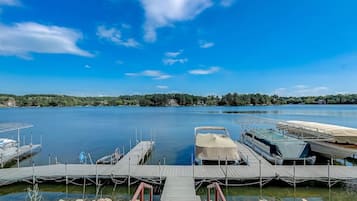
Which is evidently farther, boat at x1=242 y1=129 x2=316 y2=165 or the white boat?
the white boat

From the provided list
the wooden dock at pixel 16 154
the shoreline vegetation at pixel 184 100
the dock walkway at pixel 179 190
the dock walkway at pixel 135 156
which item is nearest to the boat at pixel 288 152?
the dock walkway at pixel 179 190

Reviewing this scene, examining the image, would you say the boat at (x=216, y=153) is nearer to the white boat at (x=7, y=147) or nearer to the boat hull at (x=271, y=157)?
the boat hull at (x=271, y=157)

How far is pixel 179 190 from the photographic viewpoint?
9477 mm

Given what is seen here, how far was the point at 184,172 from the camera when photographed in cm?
1182

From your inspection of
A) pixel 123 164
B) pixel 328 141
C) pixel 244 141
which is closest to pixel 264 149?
pixel 328 141

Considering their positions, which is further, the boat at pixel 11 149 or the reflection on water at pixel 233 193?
the boat at pixel 11 149

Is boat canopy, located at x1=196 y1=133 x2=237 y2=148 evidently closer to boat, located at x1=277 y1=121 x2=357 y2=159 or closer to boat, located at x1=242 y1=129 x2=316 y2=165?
boat, located at x1=242 y1=129 x2=316 y2=165

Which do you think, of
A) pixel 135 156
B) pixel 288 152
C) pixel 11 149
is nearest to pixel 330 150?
pixel 288 152

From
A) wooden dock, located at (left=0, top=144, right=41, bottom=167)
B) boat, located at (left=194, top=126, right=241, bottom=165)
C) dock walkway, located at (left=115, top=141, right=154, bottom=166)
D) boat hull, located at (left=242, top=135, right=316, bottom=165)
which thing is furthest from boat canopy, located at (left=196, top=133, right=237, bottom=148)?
wooden dock, located at (left=0, top=144, right=41, bottom=167)

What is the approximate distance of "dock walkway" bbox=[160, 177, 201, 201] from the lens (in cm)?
866

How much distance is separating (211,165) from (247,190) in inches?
92.2

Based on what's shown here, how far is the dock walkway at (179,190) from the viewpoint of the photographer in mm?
8664

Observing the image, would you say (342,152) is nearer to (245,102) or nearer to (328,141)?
(328,141)

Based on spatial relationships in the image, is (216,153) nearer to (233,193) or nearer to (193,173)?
(193,173)
